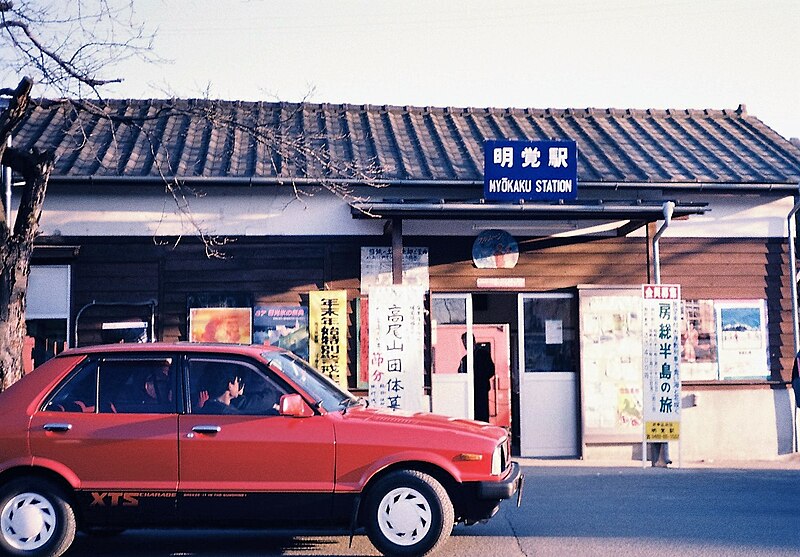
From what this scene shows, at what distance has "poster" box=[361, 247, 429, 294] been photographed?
14047 millimetres

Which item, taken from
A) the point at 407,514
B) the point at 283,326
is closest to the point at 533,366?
the point at 283,326

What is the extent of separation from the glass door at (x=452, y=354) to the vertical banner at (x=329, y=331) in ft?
4.41

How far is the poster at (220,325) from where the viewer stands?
548 inches

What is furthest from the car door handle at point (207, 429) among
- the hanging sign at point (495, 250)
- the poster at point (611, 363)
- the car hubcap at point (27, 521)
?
the poster at point (611, 363)

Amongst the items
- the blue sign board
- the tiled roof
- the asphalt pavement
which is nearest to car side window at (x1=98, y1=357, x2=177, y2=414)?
the asphalt pavement

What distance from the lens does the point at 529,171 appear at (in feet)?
43.3

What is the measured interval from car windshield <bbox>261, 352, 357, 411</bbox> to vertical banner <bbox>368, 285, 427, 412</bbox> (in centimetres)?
528

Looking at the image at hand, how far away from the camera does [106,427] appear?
7371 millimetres

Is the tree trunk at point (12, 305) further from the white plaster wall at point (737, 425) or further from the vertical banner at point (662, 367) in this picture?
the white plaster wall at point (737, 425)

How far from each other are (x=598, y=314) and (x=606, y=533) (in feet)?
21.0

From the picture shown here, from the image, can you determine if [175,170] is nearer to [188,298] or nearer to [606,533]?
[188,298]

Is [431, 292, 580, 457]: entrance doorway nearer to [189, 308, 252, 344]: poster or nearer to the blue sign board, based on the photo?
the blue sign board

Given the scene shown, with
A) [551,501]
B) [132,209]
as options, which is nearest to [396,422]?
[551,501]

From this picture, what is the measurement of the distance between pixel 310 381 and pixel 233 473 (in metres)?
1.04
